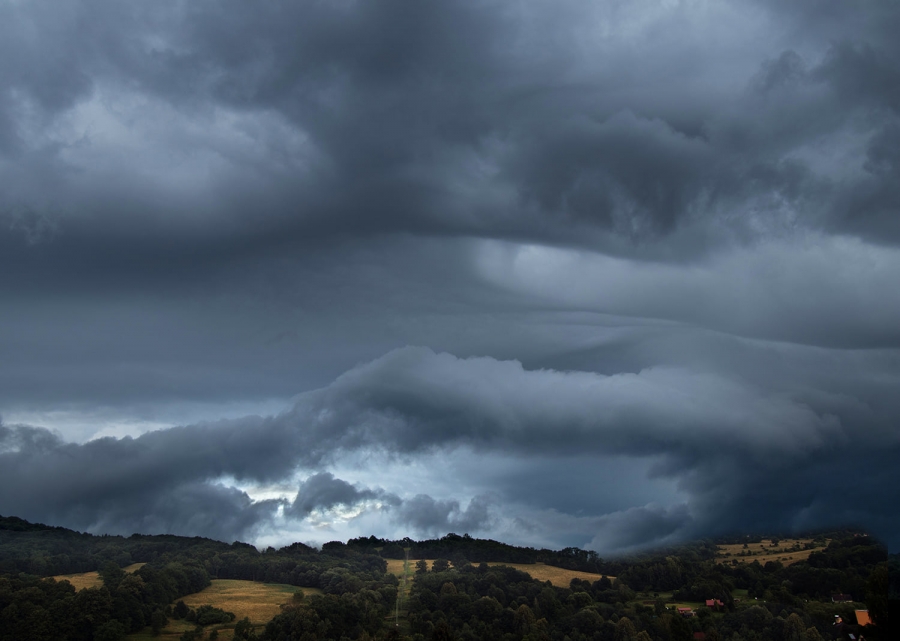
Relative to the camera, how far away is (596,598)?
186 meters

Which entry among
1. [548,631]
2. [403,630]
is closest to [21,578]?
[403,630]

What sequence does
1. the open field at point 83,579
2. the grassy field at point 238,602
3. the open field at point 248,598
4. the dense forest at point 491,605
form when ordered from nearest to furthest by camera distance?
the dense forest at point 491,605 < the grassy field at point 238,602 < the open field at point 248,598 < the open field at point 83,579

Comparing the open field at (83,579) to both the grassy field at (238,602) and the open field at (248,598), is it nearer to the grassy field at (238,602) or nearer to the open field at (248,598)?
the open field at (248,598)

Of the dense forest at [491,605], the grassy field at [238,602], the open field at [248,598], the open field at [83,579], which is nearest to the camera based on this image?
the dense forest at [491,605]

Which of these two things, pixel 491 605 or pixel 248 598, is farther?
pixel 248 598

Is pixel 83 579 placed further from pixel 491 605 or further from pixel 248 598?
A: pixel 491 605

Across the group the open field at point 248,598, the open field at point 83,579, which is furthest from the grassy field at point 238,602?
the open field at point 83,579

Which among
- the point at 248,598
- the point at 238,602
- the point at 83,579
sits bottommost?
the point at 238,602

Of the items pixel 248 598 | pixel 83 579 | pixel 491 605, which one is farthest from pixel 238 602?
pixel 491 605

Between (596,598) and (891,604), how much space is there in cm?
13171

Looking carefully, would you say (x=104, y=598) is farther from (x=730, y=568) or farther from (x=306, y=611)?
(x=730, y=568)

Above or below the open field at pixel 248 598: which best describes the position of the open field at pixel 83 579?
above

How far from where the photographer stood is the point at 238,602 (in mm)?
173500

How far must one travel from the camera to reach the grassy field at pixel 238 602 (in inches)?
5974
